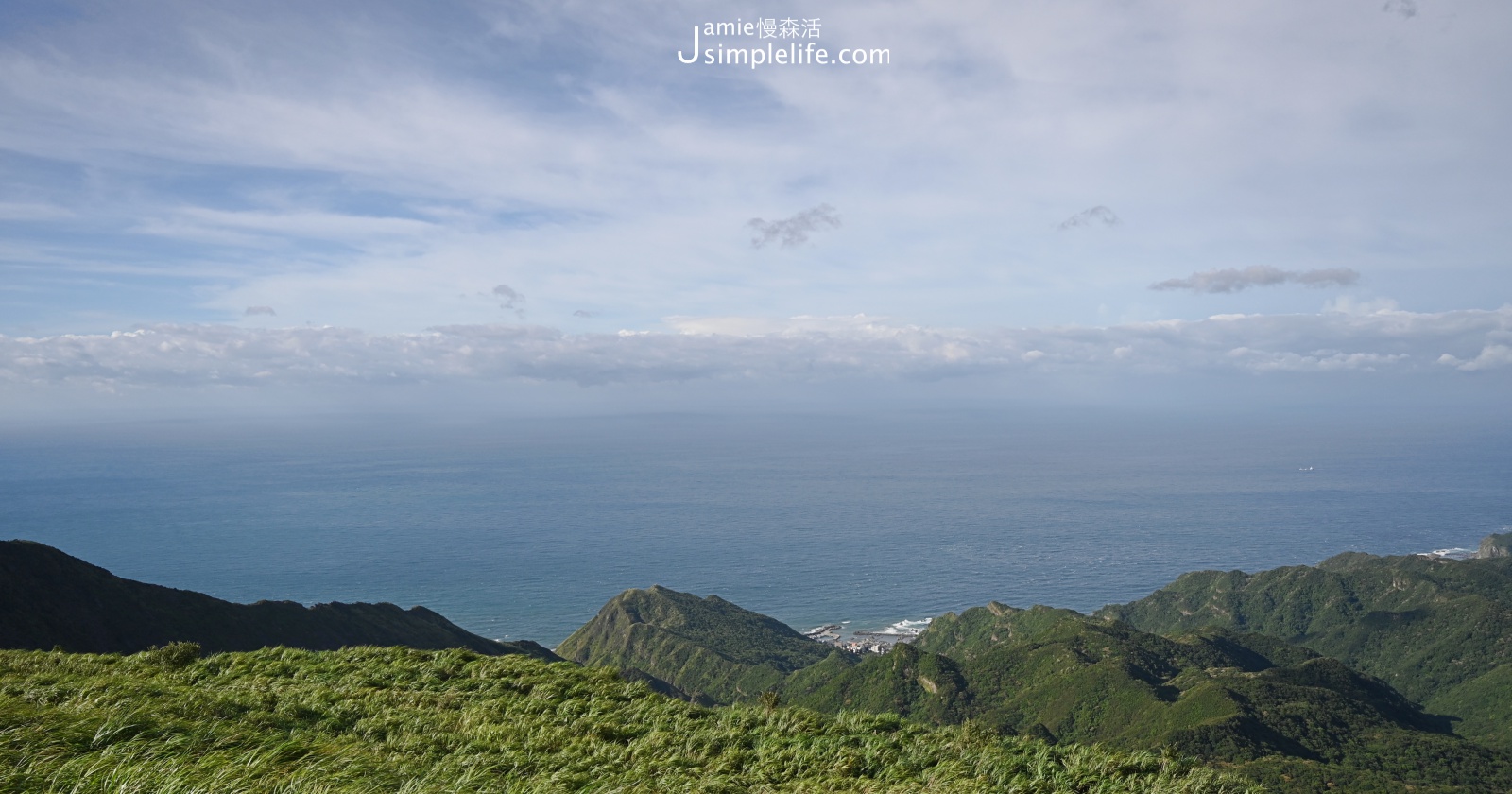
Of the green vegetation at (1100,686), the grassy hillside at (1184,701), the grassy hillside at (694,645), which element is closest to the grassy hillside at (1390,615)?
the green vegetation at (1100,686)

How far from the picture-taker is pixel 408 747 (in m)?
16.9

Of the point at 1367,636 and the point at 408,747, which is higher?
the point at 408,747

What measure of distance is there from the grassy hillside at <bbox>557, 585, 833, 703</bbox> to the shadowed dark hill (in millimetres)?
49511

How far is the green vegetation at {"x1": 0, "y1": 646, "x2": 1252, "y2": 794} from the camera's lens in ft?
39.3

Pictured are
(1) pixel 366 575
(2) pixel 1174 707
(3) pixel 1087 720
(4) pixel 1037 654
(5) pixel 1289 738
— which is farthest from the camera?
(1) pixel 366 575

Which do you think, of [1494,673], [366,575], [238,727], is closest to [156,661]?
[238,727]

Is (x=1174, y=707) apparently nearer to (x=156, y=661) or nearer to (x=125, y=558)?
(x=156, y=661)

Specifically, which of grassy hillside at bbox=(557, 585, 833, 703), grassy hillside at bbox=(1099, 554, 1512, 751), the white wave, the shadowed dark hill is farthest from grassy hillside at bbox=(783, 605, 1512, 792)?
the shadowed dark hill

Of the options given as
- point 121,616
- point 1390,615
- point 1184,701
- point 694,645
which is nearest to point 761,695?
point 1184,701

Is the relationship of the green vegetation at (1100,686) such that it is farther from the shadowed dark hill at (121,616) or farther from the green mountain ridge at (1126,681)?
the shadowed dark hill at (121,616)

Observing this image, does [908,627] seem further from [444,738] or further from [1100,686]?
[444,738]

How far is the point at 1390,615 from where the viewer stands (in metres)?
132

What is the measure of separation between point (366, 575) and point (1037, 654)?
146m

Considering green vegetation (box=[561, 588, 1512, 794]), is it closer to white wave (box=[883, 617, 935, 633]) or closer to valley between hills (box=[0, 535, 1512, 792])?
valley between hills (box=[0, 535, 1512, 792])
